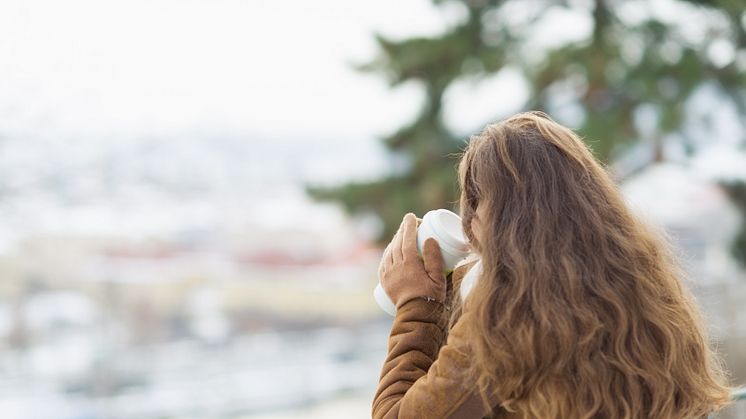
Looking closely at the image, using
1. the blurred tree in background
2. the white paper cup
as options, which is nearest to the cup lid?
the white paper cup

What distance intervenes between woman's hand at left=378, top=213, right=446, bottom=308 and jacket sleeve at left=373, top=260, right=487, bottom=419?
15 mm

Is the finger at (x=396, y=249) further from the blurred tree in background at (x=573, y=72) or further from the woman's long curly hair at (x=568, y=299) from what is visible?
the blurred tree in background at (x=573, y=72)

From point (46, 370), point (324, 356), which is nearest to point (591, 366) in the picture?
point (324, 356)

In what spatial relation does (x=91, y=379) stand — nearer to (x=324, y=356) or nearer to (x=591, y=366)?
(x=324, y=356)

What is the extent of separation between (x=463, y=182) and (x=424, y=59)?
5375 millimetres

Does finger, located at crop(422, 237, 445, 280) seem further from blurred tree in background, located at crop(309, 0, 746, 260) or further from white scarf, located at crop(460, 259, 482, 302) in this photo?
blurred tree in background, located at crop(309, 0, 746, 260)

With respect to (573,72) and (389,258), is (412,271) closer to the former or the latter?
(389,258)

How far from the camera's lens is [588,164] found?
3.87 ft

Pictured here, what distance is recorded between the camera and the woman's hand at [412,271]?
1214 millimetres

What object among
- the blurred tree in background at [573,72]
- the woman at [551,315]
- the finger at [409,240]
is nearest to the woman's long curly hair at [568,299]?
the woman at [551,315]

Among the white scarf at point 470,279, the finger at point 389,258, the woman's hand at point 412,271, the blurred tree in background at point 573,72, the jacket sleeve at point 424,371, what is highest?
the blurred tree in background at point 573,72

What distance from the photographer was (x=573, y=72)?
6.34 metres

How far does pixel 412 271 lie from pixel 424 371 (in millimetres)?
133

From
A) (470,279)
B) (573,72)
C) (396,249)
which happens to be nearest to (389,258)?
(396,249)
